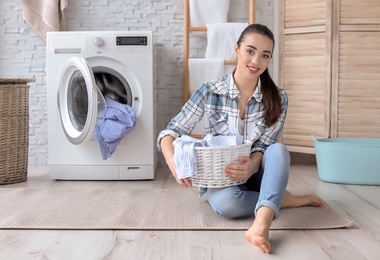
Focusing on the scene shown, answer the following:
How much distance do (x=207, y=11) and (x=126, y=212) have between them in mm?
1701

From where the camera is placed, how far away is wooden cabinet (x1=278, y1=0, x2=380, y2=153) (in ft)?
10.3

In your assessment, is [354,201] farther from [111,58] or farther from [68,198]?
[111,58]

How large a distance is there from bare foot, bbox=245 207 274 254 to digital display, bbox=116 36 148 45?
4.94ft

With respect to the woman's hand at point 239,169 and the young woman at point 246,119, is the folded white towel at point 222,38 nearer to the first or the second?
the young woman at point 246,119

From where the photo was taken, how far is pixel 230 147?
6.03 feet

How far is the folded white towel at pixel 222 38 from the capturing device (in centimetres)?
326

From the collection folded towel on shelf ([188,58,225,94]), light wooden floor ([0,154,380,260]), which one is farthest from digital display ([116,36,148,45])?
light wooden floor ([0,154,380,260])

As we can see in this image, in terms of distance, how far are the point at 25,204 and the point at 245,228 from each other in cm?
97

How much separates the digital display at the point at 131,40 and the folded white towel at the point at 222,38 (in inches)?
19.9

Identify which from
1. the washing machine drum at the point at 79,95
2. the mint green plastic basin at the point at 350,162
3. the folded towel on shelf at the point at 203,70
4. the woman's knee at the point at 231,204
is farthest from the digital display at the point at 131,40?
the woman's knee at the point at 231,204

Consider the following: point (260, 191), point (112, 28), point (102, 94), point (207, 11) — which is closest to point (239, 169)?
point (260, 191)

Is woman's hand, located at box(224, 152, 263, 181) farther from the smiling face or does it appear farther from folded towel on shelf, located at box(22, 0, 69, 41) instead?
folded towel on shelf, located at box(22, 0, 69, 41)

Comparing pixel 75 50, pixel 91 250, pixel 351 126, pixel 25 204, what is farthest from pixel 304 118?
pixel 91 250

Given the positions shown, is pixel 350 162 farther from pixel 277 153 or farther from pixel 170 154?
pixel 170 154
